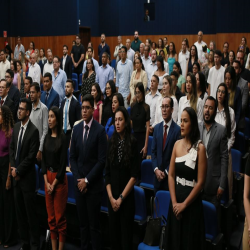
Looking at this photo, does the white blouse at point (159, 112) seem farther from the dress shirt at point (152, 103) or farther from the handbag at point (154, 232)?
the handbag at point (154, 232)

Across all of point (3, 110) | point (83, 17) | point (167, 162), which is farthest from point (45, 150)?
point (83, 17)

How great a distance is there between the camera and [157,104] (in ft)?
19.3

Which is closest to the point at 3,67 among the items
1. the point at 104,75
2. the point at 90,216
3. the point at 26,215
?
the point at 104,75

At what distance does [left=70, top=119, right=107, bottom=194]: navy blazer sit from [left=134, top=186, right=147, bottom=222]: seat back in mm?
409

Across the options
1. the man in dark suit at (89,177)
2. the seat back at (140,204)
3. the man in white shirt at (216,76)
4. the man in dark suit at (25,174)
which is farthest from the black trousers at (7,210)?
the man in white shirt at (216,76)

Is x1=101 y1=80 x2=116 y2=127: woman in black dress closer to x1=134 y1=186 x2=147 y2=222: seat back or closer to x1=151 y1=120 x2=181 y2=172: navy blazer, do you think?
x1=151 y1=120 x2=181 y2=172: navy blazer

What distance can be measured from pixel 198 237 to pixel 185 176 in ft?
1.82

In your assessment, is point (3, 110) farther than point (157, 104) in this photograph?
No

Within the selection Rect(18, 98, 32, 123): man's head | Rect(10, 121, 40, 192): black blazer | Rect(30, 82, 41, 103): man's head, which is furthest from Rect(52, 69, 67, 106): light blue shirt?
Rect(10, 121, 40, 192): black blazer

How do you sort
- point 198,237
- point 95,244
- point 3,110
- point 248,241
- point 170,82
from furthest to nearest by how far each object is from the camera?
point 170,82 < point 3,110 < point 95,244 < point 198,237 < point 248,241

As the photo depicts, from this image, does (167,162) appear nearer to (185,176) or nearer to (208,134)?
(208,134)

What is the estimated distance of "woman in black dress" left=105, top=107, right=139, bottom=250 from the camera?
4004 mm

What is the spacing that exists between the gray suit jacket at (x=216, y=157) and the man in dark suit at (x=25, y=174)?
2008mm

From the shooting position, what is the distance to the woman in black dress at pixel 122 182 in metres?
4.00
